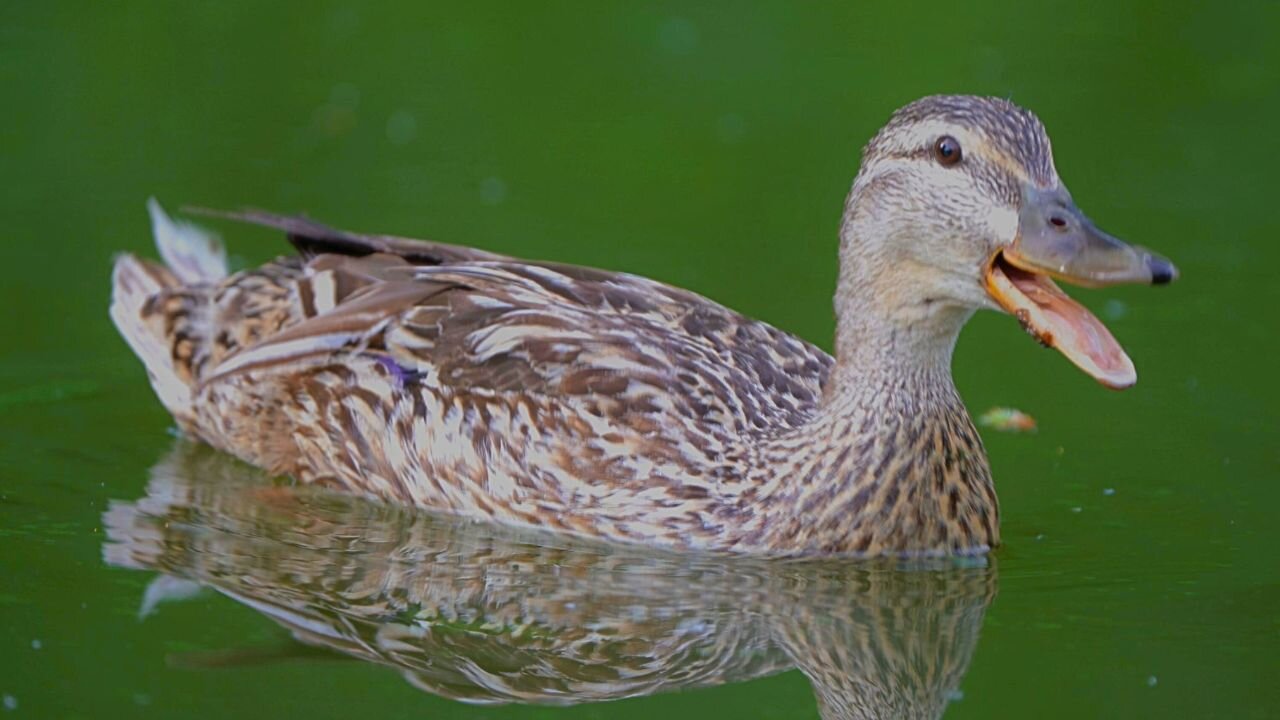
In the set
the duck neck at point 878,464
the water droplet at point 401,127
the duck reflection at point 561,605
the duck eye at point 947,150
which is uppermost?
the water droplet at point 401,127

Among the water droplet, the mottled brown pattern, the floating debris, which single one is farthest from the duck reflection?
the water droplet

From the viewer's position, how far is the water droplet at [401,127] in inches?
491

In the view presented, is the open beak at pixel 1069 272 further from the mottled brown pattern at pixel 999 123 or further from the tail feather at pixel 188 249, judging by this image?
the tail feather at pixel 188 249

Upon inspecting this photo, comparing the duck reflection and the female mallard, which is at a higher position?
the female mallard

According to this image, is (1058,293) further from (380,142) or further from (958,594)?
(380,142)

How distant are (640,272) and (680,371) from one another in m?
2.49

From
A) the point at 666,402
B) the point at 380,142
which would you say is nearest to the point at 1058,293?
the point at 666,402

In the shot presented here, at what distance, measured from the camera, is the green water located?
7.00 m

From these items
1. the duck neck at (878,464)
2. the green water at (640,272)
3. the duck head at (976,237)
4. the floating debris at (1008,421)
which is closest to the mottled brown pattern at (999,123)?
the duck head at (976,237)

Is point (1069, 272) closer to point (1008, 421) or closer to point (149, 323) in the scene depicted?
→ point (1008, 421)

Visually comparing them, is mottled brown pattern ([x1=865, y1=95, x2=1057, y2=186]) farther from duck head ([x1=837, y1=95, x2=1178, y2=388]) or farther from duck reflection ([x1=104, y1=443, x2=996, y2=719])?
duck reflection ([x1=104, y1=443, x2=996, y2=719])

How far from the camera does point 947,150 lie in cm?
731

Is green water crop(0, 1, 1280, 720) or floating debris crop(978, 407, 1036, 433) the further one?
floating debris crop(978, 407, 1036, 433)

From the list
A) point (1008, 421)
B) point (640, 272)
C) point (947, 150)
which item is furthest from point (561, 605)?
point (640, 272)
